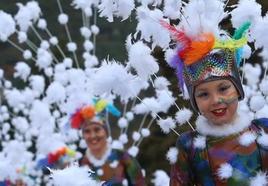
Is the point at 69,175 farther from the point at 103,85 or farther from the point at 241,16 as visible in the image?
the point at 241,16

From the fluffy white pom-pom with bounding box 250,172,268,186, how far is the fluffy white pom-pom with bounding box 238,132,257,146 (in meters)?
0.14

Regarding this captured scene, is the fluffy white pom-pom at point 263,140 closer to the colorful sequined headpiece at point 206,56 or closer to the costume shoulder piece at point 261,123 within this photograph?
the costume shoulder piece at point 261,123

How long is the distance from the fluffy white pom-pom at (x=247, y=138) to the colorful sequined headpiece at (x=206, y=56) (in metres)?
0.20

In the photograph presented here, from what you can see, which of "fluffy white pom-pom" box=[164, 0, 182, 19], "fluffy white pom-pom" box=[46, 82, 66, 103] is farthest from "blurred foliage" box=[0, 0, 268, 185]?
"fluffy white pom-pom" box=[164, 0, 182, 19]

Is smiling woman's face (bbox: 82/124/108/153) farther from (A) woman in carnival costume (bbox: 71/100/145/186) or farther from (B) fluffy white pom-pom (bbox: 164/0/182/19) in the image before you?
(B) fluffy white pom-pom (bbox: 164/0/182/19)

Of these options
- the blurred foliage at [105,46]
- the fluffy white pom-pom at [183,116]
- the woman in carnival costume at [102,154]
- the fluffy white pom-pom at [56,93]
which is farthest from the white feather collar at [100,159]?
the blurred foliage at [105,46]

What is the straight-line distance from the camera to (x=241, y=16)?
2896 millimetres

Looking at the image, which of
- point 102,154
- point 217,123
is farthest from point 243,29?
point 102,154

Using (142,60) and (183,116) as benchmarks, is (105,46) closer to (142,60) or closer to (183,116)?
(183,116)

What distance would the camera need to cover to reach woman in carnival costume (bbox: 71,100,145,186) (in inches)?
185

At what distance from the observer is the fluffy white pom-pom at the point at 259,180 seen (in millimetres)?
2654

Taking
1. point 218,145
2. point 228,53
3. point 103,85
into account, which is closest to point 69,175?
point 103,85

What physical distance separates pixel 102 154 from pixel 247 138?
7.60ft

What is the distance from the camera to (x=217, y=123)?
2.81 m
